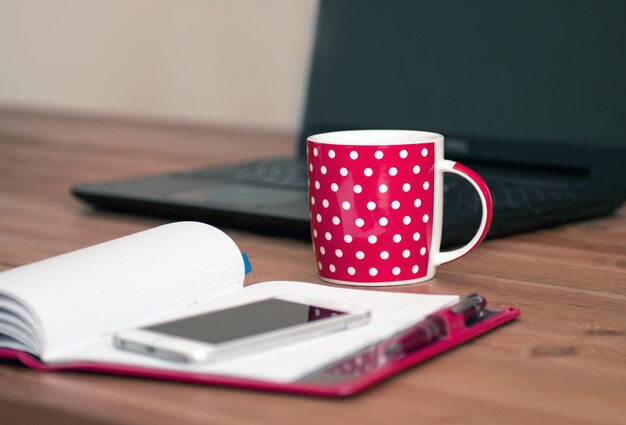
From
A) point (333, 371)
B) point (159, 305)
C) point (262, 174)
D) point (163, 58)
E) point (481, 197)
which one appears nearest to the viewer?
point (333, 371)

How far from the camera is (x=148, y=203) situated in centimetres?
96

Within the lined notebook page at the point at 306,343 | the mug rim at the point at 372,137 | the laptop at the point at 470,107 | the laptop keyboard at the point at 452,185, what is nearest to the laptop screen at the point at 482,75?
the laptop at the point at 470,107

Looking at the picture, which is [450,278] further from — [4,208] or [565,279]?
[4,208]

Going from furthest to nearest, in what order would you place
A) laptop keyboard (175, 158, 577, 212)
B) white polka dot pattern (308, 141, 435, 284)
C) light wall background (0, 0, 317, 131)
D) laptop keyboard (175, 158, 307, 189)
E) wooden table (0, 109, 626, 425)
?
light wall background (0, 0, 317, 131)
laptop keyboard (175, 158, 307, 189)
laptop keyboard (175, 158, 577, 212)
white polka dot pattern (308, 141, 435, 284)
wooden table (0, 109, 626, 425)

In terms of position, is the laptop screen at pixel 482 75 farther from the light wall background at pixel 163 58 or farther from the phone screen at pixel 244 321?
the phone screen at pixel 244 321

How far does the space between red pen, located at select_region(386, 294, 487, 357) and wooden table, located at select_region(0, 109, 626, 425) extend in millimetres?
13

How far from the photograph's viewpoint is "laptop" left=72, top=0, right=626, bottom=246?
0.92m

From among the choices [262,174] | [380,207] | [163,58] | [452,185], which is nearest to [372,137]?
[380,207]

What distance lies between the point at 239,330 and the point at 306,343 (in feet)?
0.13

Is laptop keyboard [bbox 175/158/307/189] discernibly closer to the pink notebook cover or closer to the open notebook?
the open notebook

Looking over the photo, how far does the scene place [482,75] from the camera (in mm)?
1142

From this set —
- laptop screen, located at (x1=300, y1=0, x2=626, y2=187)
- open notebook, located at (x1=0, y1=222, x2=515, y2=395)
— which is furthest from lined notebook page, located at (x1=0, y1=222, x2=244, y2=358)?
laptop screen, located at (x1=300, y1=0, x2=626, y2=187)

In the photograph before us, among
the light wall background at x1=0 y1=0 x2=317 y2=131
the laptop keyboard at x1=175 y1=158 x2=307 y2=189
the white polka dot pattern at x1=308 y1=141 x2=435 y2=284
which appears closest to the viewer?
the white polka dot pattern at x1=308 y1=141 x2=435 y2=284

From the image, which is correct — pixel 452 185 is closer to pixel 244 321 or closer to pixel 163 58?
pixel 244 321
